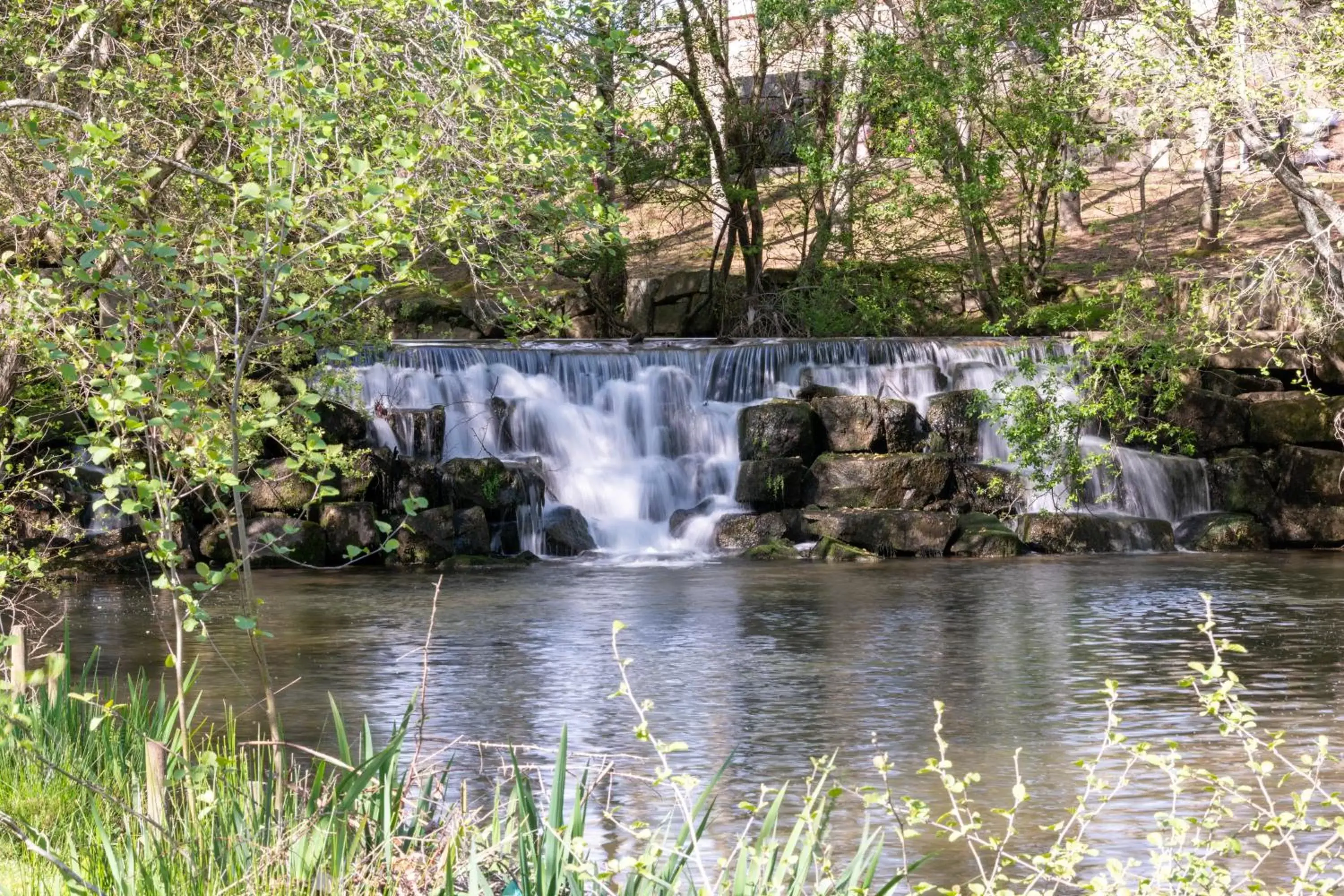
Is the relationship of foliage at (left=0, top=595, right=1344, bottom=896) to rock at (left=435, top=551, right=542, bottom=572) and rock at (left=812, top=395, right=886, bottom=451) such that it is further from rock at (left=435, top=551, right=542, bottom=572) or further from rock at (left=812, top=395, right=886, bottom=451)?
rock at (left=812, top=395, right=886, bottom=451)

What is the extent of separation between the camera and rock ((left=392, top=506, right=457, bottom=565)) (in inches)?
843

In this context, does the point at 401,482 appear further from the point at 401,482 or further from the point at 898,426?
the point at 898,426

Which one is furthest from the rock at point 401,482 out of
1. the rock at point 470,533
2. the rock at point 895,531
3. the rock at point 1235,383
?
the rock at point 1235,383

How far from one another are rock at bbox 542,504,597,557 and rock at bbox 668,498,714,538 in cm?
Result: 113

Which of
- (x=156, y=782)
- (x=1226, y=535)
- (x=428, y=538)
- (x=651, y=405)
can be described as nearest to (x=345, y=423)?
(x=428, y=538)

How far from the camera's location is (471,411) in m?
24.6

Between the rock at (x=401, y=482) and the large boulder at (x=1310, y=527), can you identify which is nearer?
the rock at (x=401, y=482)

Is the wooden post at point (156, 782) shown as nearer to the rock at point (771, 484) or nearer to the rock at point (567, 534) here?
the rock at point (567, 534)

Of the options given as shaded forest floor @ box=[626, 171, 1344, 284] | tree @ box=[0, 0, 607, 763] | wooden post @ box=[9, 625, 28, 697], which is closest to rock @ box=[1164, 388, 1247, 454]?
shaded forest floor @ box=[626, 171, 1344, 284]

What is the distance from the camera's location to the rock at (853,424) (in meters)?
24.2

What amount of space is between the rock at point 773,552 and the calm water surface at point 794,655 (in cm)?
126

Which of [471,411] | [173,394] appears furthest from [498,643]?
[471,411]

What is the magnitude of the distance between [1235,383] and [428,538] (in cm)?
1233

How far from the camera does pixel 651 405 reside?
2514cm
